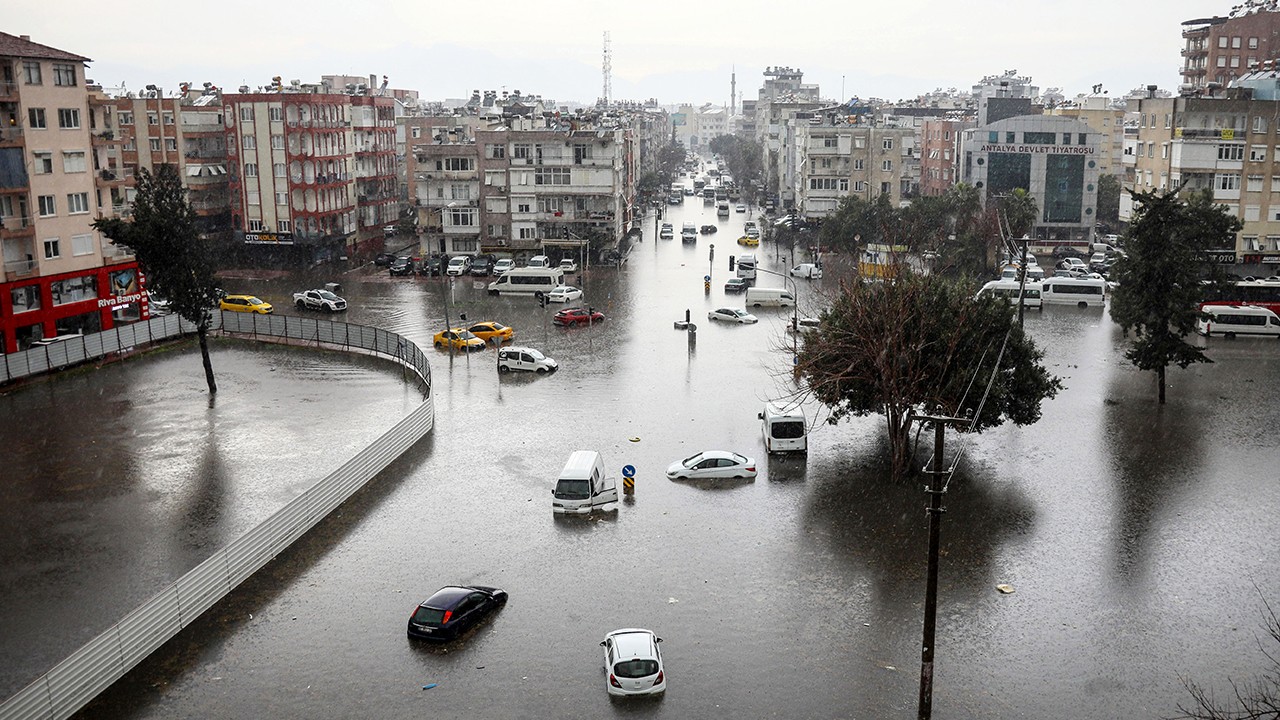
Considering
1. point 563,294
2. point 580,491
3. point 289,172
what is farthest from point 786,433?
point 289,172

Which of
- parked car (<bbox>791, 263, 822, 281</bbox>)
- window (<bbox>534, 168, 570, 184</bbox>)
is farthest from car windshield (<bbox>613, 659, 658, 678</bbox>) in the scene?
window (<bbox>534, 168, 570, 184</bbox>)

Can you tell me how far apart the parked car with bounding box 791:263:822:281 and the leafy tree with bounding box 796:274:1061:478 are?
120ft

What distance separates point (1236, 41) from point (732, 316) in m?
72.9

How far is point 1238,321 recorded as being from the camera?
4866 centimetres

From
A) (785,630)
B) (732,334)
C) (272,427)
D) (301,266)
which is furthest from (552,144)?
(785,630)

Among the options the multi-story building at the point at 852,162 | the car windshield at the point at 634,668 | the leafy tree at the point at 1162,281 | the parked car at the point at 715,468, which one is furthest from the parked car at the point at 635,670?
the multi-story building at the point at 852,162

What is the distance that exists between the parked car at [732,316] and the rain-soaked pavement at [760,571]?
14365 mm

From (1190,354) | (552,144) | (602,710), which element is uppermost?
(552,144)

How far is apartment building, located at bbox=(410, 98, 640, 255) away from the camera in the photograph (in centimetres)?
7212

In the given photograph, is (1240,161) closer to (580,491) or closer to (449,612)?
(580,491)

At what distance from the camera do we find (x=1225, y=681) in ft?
59.8

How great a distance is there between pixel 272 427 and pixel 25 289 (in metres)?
17.7

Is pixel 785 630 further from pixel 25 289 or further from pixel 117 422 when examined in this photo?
pixel 25 289

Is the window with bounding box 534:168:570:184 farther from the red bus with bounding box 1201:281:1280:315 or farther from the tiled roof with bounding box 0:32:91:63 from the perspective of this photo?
the red bus with bounding box 1201:281:1280:315
